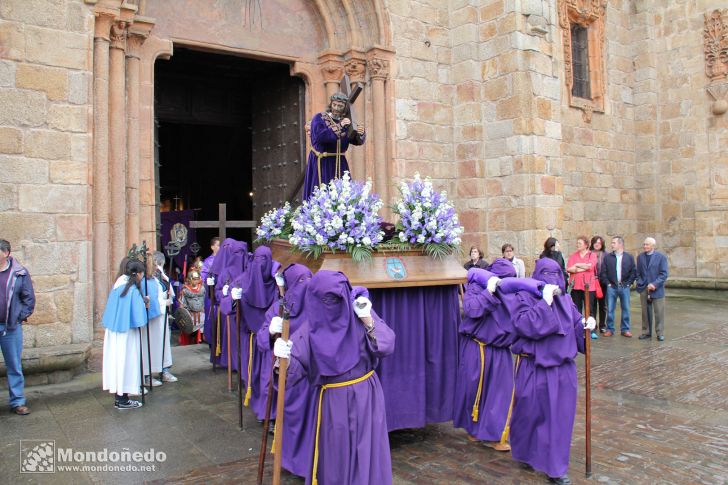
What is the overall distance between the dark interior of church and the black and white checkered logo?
16.0ft

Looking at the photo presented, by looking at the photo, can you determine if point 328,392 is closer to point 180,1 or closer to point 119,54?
point 119,54

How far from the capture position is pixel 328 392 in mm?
4027

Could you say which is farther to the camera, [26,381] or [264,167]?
[264,167]

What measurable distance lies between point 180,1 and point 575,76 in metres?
10.2

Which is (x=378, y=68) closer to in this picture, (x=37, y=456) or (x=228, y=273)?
(x=228, y=273)

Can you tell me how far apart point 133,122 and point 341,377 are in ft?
21.5

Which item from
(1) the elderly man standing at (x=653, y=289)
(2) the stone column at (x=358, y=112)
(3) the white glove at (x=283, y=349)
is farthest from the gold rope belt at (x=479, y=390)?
(2) the stone column at (x=358, y=112)

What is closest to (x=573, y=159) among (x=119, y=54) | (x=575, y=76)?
(x=575, y=76)

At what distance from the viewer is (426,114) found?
1182 centimetres

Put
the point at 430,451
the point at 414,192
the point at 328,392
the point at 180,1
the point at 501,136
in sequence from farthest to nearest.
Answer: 1. the point at 501,136
2. the point at 180,1
3. the point at 414,192
4. the point at 430,451
5. the point at 328,392

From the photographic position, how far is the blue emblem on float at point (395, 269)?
17.7 ft

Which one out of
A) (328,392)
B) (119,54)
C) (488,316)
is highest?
(119,54)

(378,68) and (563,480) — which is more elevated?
(378,68)

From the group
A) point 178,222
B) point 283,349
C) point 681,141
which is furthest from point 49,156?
point 681,141
